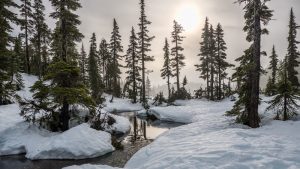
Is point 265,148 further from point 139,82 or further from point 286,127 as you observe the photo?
point 139,82

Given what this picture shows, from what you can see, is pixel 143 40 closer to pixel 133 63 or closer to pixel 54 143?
pixel 133 63

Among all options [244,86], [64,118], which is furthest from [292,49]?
[64,118]

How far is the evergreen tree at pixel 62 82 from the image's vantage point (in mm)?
17234

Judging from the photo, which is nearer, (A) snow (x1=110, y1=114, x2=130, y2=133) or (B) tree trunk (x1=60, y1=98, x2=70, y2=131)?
(B) tree trunk (x1=60, y1=98, x2=70, y2=131)

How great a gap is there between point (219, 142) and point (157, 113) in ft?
66.6

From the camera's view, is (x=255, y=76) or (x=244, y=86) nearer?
(x=255, y=76)

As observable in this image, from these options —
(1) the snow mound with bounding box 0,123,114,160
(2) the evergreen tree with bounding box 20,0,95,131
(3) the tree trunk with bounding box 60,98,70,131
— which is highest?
(2) the evergreen tree with bounding box 20,0,95,131

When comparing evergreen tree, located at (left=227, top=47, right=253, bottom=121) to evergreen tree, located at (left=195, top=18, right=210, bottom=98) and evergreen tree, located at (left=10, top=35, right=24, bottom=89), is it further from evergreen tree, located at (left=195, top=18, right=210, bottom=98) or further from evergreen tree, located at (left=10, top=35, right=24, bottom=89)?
evergreen tree, located at (left=195, top=18, right=210, bottom=98)

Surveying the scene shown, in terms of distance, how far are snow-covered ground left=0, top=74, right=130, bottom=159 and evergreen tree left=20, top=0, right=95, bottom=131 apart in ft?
3.30

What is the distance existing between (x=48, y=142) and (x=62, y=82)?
4393 mm

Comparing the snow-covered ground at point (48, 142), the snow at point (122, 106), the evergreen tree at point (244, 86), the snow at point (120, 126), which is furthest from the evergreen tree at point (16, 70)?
the evergreen tree at point (244, 86)

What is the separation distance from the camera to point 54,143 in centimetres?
1458

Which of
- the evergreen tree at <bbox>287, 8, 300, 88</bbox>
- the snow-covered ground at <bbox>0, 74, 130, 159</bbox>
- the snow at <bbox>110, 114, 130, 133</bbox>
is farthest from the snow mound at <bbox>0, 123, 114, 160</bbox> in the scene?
the evergreen tree at <bbox>287, 8, 300, 88</bbox>

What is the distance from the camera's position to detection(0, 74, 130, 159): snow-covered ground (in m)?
14.2
